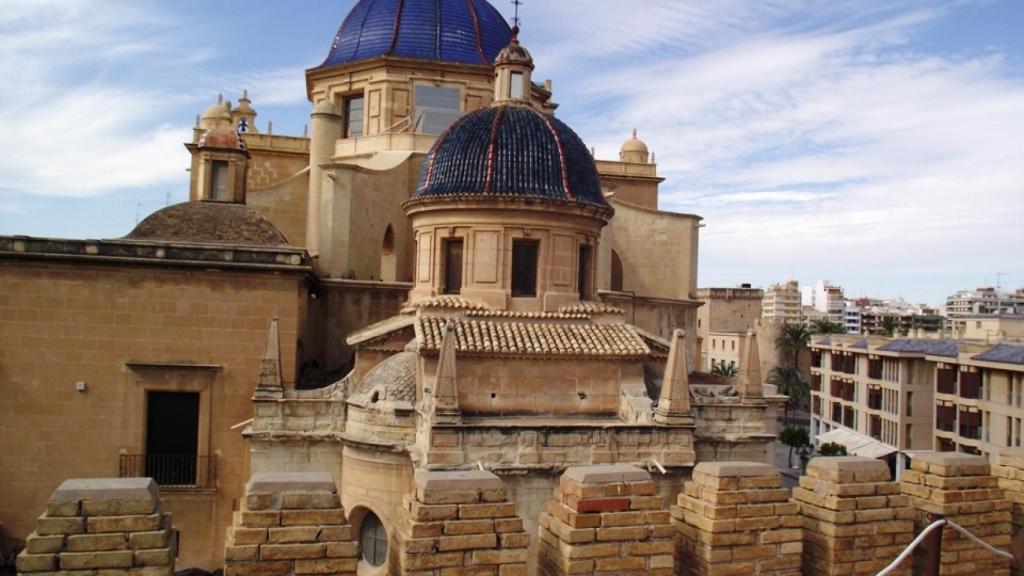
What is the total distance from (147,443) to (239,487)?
2.04m

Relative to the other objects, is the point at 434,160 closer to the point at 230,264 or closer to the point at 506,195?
the point at 506,195

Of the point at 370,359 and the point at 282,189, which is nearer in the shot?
the point at 370,359

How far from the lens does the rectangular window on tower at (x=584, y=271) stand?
17.0 m

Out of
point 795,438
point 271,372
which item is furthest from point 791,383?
point 271,372

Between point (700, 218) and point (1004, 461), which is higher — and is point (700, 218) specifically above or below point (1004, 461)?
above

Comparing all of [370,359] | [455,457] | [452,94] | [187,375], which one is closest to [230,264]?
[187,375]

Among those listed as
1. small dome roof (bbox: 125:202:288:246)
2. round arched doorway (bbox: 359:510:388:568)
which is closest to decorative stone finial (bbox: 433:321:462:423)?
round arched doorway (bbox: 359:510:388:568)

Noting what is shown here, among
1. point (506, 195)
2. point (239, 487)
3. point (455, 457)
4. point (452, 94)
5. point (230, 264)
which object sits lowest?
point (239, 487)

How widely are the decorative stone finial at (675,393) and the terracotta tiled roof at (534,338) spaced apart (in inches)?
51.2

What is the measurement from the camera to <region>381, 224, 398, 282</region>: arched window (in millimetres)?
21750

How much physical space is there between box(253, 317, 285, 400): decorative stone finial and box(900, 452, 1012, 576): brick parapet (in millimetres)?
11374

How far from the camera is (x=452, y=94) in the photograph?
2408cm

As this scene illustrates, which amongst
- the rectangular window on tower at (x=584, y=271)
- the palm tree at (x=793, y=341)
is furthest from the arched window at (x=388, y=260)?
the palm tree at (x=793, y=341)

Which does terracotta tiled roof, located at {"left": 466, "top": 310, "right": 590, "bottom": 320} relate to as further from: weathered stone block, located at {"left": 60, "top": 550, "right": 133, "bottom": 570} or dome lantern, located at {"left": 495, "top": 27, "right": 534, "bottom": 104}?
weathered stone block, located at {"left": 60, "top": 550, "right": 133, "bottom": 570}
